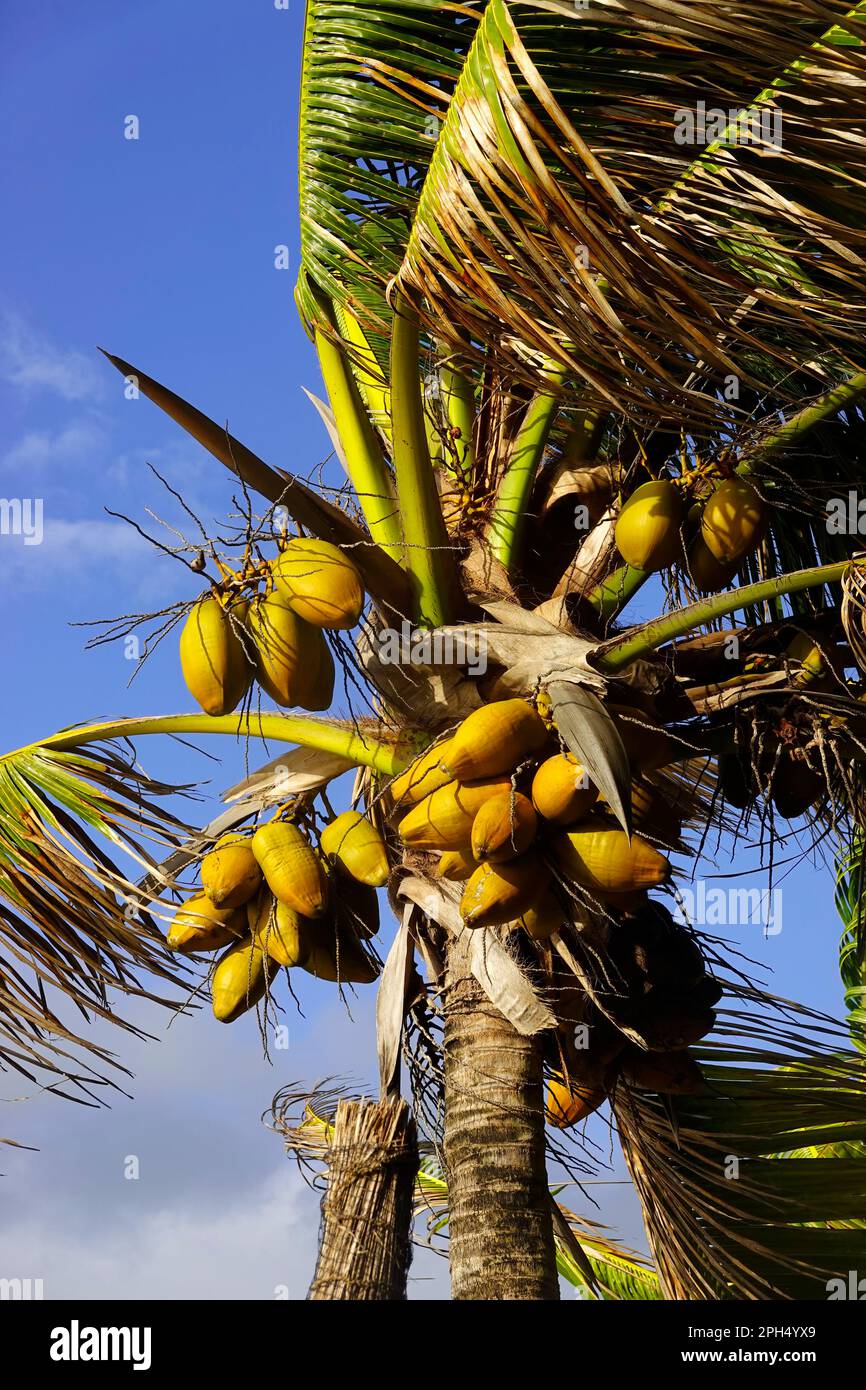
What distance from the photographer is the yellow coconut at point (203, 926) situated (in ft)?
11.2

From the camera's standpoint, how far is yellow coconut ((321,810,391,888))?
3.30 meters

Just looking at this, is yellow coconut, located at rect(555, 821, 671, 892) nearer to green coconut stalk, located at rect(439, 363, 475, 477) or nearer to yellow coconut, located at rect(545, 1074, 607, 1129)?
yellow coconut, located at rect(545, 1074, 607, 1129)

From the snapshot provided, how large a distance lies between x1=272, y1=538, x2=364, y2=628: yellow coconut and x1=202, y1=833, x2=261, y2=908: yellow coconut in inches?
28.6

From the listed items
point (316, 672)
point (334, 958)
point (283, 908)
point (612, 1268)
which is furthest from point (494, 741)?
point (612, 1268)

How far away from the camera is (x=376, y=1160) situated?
127 inches

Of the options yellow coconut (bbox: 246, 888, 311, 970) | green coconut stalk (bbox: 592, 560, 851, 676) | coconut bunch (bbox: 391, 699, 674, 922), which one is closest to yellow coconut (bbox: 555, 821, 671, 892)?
coconut bunch (bbox: 391, 699, 674, 922)

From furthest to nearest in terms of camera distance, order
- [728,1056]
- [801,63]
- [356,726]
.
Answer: [728,1056] < [356,726] < [801,63]

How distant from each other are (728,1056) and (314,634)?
6.50 ft

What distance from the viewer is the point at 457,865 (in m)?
3.03

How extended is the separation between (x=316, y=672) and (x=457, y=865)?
521 millimetres
